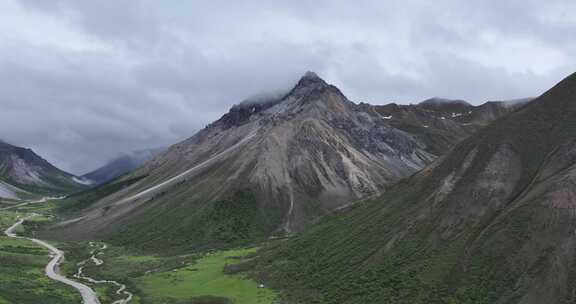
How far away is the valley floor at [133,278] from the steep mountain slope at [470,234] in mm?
9301

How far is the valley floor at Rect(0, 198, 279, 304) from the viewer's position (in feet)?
339

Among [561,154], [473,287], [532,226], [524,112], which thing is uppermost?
[524,112]

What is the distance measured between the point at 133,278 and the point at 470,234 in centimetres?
8284

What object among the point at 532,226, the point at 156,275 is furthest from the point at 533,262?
the point at 156,275

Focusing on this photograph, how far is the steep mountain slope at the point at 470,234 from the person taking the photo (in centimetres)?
7862

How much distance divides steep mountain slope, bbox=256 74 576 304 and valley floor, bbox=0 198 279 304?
9.30 metres

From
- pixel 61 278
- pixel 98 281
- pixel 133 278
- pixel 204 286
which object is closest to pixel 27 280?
pixel 61 278

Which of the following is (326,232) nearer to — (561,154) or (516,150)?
(516,150)

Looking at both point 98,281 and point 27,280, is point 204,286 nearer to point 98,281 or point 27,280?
point 98,281

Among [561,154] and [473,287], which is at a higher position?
[561,154]

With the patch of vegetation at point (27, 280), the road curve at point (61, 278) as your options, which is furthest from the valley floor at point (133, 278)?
the road curve at point (61, 278)

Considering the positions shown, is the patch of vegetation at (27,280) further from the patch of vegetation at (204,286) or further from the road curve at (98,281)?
the patch of vegetation at (204,286)

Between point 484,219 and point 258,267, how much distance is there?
2082 inches

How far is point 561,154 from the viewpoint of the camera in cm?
9488
